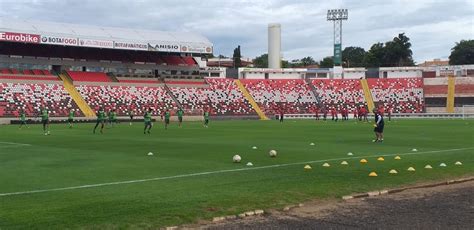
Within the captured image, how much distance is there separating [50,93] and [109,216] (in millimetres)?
62326

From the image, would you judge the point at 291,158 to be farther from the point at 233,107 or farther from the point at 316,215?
the point at 233,107

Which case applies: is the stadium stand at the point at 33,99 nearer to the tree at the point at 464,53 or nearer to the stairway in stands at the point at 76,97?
the stairway in stands at the point at 76,97

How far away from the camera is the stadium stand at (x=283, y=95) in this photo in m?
83.9

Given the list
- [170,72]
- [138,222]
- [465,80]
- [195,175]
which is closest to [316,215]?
[138,222]

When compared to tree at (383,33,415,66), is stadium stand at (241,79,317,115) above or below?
below

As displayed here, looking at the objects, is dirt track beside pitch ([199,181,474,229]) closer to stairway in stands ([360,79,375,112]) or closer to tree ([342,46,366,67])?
stairway in stands ([360,79,375,112])

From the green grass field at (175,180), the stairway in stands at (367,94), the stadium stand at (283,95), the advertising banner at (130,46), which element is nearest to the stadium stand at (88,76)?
the advertising banner at (130,46)

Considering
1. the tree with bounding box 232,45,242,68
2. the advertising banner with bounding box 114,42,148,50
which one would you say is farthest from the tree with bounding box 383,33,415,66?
the advertising banner with bounding box 114,42,148,50

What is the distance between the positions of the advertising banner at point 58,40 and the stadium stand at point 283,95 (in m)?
29.4

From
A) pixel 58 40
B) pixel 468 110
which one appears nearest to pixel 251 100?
pixel 58 40

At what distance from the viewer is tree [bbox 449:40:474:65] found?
127m

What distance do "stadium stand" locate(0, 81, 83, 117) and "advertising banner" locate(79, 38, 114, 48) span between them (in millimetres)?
6828

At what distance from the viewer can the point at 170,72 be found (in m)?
86.1

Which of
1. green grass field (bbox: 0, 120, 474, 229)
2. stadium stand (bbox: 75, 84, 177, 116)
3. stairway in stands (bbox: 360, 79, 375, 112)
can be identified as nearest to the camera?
green grass field (bbox: 0, 120, 474, 229)
